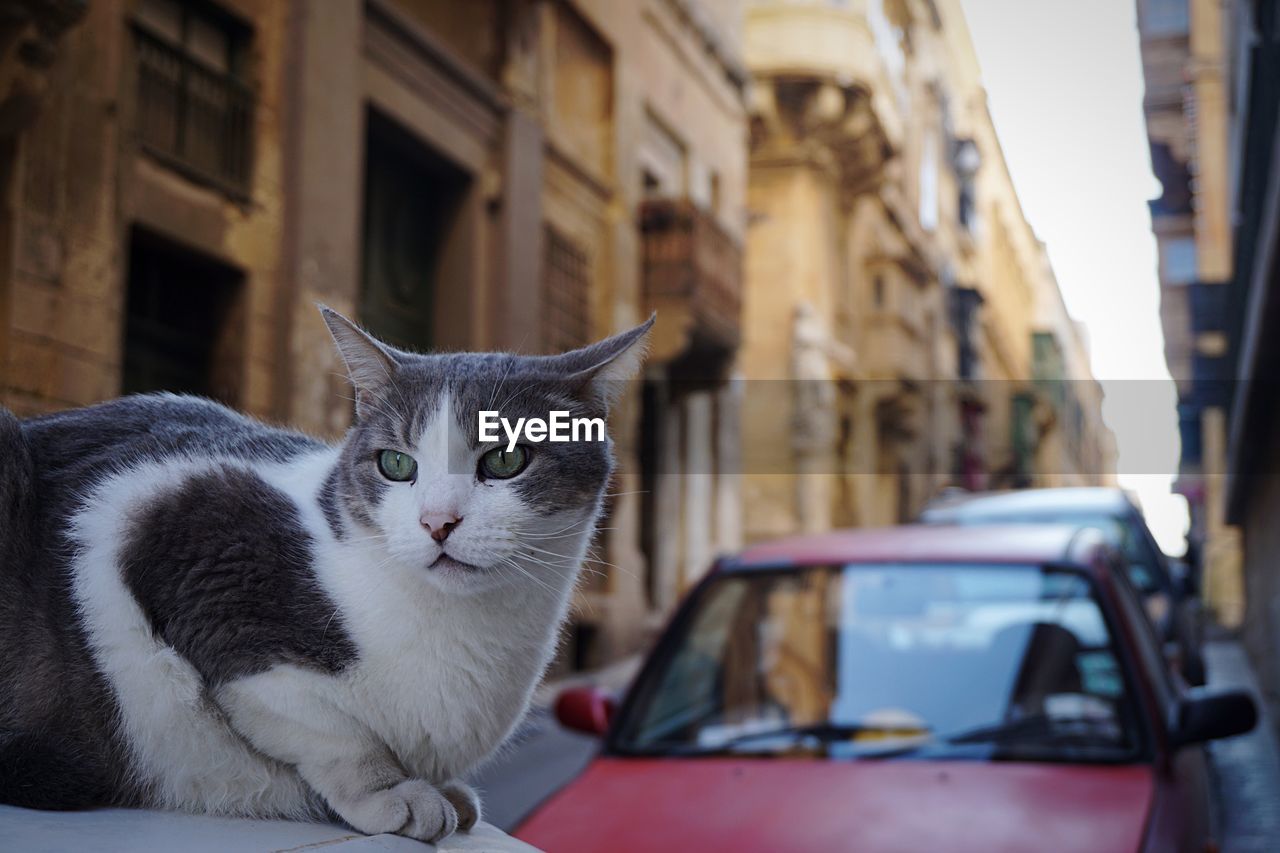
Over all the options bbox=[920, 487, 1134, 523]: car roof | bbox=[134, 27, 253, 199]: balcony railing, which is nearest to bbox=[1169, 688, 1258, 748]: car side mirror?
bbox=[920, 487, 1134, 523]: car roof

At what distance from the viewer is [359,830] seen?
169 centimetres

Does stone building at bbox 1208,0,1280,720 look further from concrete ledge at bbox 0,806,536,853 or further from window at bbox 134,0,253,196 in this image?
window at bbox 134,0,253,196

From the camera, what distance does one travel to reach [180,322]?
29.9 ft

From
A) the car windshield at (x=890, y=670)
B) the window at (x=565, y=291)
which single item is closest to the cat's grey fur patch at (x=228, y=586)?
the car windshield at (x=890, y=670)

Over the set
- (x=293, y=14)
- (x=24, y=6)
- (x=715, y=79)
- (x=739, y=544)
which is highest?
(x=715, y=79)

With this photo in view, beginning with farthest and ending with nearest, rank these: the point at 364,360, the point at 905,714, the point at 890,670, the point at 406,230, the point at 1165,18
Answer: the point at 1165,18, the point at 406,230, the point at 890,670, the point at 905,714, the point at 364,360

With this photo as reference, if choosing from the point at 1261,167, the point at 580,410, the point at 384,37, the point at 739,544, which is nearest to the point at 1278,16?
the point at 1261,167

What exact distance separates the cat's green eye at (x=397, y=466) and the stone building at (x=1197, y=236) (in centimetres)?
1319

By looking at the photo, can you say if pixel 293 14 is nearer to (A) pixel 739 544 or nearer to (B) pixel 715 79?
(B) pixel 715 79

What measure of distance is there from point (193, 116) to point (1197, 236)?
21573 mm

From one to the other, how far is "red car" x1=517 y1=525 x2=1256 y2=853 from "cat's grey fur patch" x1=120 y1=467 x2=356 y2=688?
1547mm

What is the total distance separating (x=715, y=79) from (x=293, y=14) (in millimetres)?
10879

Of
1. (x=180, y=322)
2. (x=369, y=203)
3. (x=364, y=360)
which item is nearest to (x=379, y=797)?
(x=364, y=360)

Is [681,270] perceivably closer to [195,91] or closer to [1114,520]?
[195,91]
